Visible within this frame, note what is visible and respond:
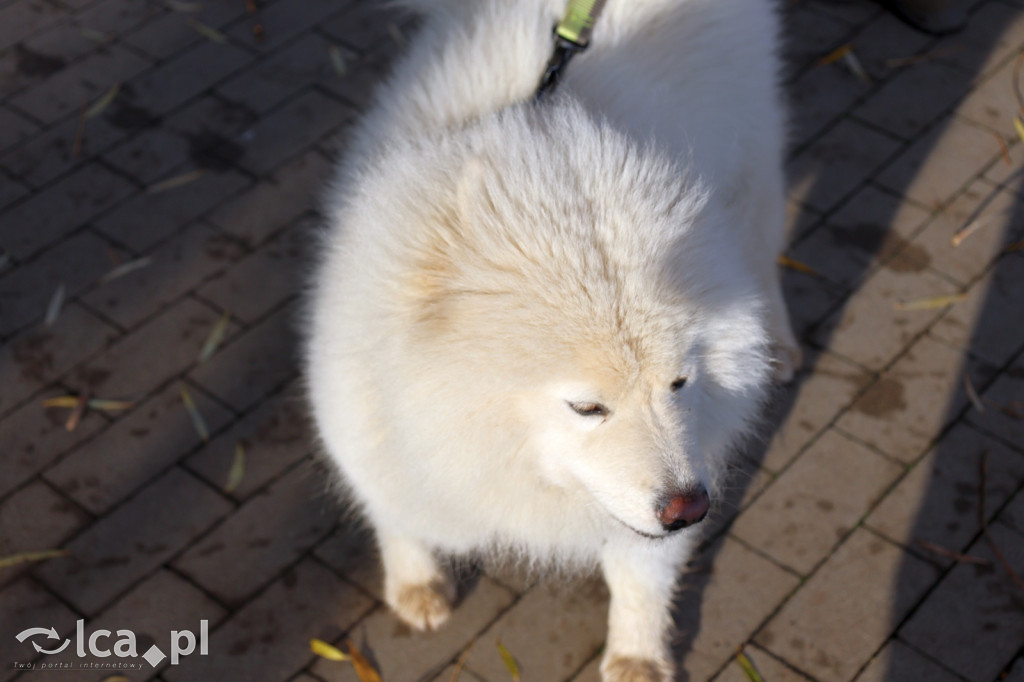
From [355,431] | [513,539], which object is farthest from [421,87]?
[513,539]

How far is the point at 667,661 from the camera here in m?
2.83

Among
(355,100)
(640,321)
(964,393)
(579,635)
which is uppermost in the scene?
Answer: (640,321)

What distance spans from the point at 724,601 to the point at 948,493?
887 mm

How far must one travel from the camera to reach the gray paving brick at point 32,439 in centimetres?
336

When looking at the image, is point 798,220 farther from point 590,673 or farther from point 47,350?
point 47,350

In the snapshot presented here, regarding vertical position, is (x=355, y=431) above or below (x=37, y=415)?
above

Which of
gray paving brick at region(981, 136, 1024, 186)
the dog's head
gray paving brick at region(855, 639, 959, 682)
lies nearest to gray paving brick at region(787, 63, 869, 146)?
→ gray paving brick at region(981, 136, 1024, 186)

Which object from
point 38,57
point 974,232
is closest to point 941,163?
point 974,232

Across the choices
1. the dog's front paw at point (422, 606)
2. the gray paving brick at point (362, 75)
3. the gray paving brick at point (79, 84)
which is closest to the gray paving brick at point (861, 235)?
the dog's front paw at point (422, 606)

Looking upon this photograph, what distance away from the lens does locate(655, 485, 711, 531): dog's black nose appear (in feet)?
6.84

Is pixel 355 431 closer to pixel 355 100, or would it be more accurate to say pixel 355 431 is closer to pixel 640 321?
pixel 640 321

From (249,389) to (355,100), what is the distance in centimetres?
172

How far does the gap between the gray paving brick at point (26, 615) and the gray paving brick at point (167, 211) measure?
1537 mm

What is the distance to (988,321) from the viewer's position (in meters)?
3.71
